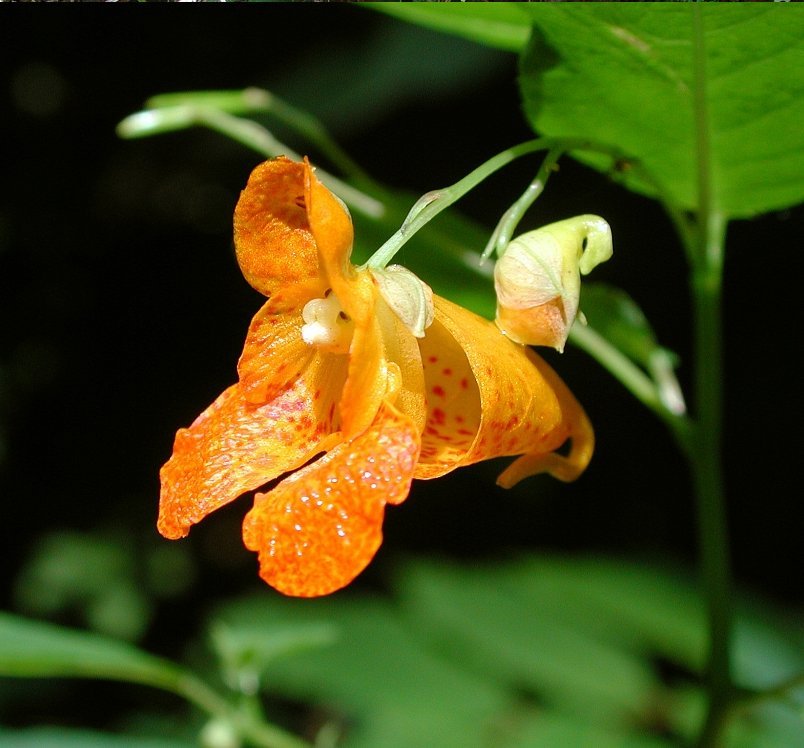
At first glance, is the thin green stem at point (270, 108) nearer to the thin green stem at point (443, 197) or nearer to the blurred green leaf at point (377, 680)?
the thin green stem at point (443, 197)

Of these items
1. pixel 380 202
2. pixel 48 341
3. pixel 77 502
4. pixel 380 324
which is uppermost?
pixel 380 324

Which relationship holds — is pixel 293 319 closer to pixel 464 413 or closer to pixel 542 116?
pixel 464 413

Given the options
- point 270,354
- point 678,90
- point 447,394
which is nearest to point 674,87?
point 678,90

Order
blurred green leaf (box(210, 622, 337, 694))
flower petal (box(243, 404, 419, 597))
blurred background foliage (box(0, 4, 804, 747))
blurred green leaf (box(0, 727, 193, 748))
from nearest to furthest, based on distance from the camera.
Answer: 1. flower petal (box(243, 404, 419, 597))
2. blurred green leaf (box(210, 622, 337, 694))
3. blurred green leaf (box(0, 727, 193, 748))
4. blurred background foliage (box(0, 4, 804, 747))

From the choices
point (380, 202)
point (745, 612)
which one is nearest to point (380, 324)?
point (380, 202)

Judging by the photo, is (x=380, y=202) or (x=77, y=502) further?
(x=77, y=502)

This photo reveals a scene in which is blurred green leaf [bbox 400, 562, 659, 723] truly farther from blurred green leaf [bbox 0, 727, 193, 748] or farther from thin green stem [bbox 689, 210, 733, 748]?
thin green stem [bbox 689, 210, 733, 748]

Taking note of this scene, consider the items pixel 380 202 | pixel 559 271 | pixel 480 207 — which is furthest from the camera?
pixel 480 207

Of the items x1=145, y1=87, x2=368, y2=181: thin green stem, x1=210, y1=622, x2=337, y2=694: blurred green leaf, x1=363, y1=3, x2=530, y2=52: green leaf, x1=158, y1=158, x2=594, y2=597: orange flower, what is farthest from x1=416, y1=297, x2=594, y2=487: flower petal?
x1=210, y1=622, x2=337, y2=694: blurred green leaf

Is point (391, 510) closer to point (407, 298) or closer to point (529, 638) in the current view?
→ point (529, 638)
